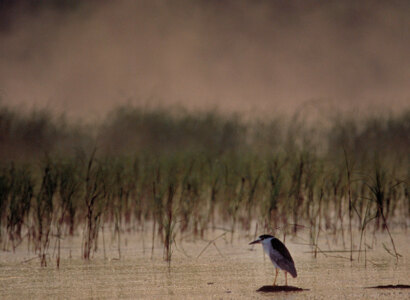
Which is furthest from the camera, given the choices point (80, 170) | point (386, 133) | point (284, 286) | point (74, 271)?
point (386, 133)

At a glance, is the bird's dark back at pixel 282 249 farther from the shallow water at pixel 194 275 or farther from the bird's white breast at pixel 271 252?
the shallow water at pixel 194 275

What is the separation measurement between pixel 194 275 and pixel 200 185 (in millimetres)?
2297

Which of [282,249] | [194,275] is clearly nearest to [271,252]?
[282,249]

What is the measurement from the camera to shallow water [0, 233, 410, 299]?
3.09 meters

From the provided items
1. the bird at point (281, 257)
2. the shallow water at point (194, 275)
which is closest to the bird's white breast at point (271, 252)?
the bird at point (281, 257)

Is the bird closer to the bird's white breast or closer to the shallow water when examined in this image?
the bird's white breast

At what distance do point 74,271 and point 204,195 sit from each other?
2634 mm

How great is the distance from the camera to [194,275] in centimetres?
355

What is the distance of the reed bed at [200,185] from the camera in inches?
180

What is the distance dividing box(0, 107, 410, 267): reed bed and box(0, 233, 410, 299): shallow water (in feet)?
0.47

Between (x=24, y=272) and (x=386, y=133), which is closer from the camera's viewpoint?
(x=24, y=272)

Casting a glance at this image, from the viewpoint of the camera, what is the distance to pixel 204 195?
623 centimetres

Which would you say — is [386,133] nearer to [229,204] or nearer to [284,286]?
[229,204]

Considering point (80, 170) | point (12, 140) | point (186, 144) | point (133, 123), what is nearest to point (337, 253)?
point (80, 170)
